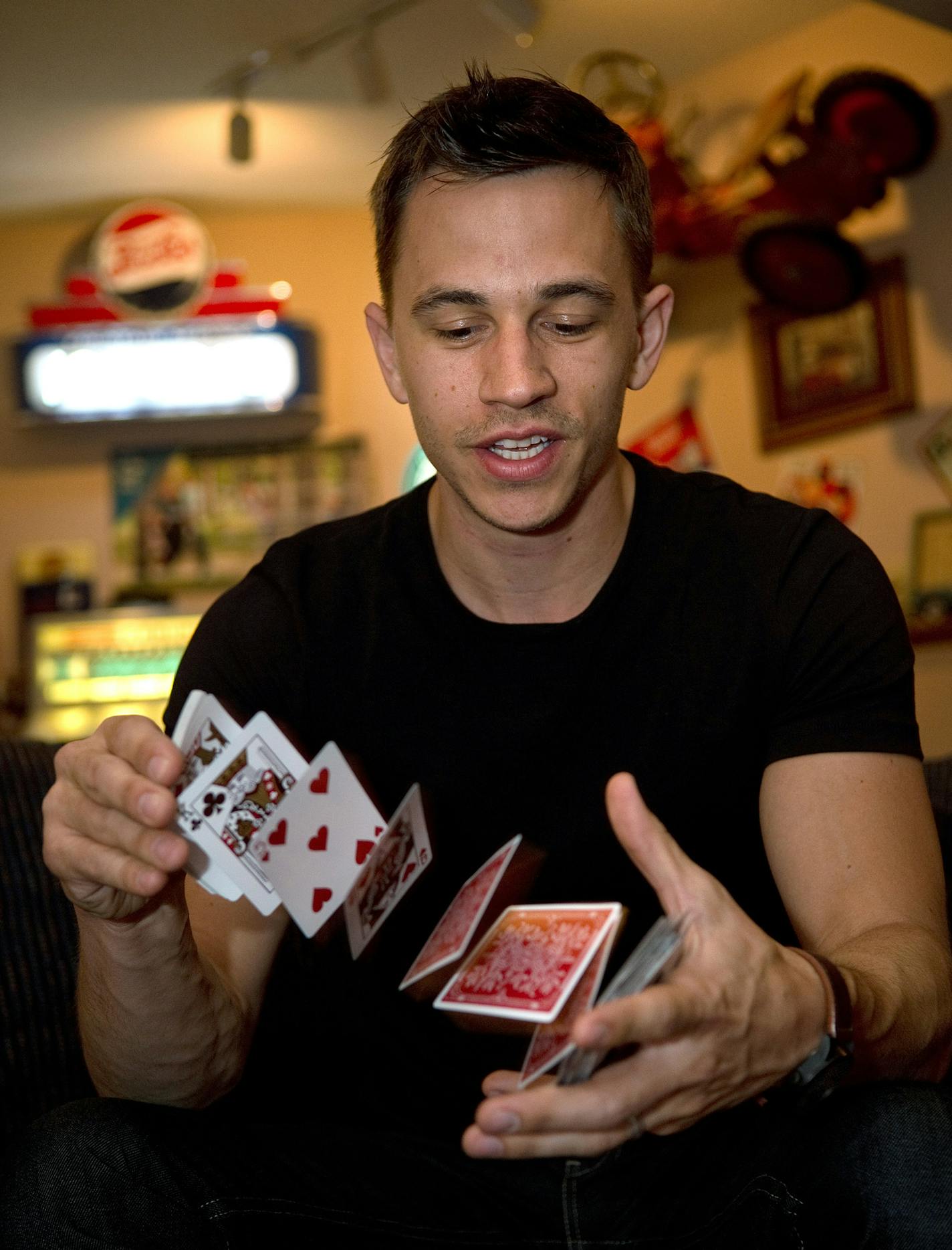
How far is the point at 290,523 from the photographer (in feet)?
19.2

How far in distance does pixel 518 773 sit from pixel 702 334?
3.40m

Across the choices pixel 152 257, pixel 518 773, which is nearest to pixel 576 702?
pixel 518 773

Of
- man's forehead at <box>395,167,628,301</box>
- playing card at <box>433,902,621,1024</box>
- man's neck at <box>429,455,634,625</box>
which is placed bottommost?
playing card at <box>433,902,621,1024</box>

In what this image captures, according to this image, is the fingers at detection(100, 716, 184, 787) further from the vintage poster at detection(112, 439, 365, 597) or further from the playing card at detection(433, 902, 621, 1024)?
the vintage poster at detection(112, 439, 365, 597)

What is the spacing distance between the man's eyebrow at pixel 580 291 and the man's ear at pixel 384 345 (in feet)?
0.98

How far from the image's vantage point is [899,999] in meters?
1.32

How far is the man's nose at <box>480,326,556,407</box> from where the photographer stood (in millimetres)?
1584

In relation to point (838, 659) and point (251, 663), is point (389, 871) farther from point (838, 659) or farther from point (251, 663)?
point (838, 659)

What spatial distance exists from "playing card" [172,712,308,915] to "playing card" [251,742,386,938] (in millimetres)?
19

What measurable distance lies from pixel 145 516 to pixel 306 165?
64.3 inches

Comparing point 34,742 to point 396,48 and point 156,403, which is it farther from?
point 156,403

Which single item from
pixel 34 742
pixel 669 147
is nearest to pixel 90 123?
pixel 669 147

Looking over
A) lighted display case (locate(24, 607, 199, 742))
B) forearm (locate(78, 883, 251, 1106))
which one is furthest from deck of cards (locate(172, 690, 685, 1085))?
lighted display case (locate(24, 607, 199, 742))

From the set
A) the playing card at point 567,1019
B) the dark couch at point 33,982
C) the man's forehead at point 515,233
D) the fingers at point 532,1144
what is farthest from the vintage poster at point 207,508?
the fingers at point 532,1144
